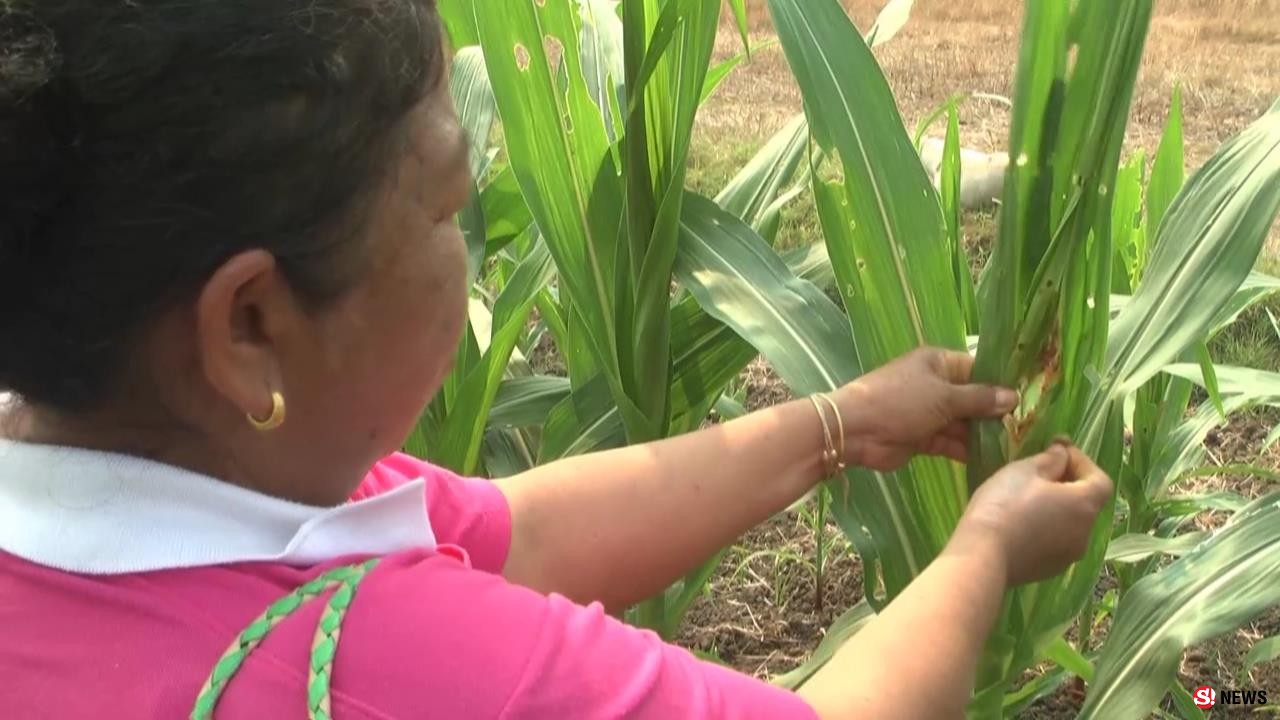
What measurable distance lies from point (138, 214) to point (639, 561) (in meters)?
0.46

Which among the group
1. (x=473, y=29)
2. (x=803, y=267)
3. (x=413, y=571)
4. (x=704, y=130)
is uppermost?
(x=473, y=29)

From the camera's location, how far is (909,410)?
87 centimetres

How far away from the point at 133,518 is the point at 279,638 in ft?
0.28

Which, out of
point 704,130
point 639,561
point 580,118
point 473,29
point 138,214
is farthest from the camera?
point 704,130

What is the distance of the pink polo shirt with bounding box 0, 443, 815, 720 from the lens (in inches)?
20.6

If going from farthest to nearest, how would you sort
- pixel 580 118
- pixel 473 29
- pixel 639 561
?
pixel 473 29 < pixel 580 118 < pixel 639 561

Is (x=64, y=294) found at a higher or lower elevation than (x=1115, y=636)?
higher

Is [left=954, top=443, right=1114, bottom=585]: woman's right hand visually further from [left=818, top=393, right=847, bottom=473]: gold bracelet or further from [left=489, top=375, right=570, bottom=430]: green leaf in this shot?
[left=489, top=375, right=570, bottom=430]: green leaf

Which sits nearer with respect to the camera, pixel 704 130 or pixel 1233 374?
pixel 1233 374

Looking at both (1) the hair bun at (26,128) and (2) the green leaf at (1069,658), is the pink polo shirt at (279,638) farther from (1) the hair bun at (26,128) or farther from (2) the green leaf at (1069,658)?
(2) the green leaf at (1069,658)

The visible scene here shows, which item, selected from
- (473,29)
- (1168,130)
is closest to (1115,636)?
(1168,130)

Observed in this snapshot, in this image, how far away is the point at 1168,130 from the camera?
1178 millimetres

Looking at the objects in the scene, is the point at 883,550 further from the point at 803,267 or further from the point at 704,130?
the point at 704,130

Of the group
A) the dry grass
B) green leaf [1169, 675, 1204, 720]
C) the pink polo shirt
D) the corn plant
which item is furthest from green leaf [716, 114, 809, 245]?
the dry grass
